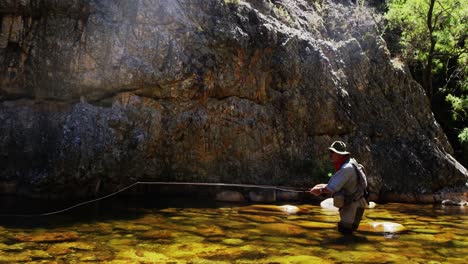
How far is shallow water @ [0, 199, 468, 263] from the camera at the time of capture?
565 cm

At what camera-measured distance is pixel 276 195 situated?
11320 mm

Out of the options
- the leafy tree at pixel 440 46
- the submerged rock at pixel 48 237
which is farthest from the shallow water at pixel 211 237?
the leafy tree at pixel 440 46

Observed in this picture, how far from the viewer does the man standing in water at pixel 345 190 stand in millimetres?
6918

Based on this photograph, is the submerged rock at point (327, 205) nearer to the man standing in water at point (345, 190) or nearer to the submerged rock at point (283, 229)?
the submerged rock at point (283, 229)

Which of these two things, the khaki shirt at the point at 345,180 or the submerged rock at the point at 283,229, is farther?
the submerged rock at the point at 283,229

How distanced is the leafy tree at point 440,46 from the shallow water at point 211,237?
10.2m

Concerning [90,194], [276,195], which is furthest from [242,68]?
[90,194]

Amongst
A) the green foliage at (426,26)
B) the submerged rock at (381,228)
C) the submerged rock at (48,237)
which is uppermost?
the green foliage at (426,26)

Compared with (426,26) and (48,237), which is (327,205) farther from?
(426,26)

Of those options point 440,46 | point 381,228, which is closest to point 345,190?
point 381,228

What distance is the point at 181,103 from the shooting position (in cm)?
1095

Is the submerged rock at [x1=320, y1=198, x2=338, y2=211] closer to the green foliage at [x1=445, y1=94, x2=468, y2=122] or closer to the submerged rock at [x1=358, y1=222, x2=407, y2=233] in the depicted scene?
the submerged rock at [x1=358, y1=222, x2=407, y2=233]

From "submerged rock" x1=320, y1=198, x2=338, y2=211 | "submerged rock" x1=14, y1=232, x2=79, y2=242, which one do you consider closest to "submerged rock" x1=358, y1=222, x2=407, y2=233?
"submerged rock" x1=320, y1=198, x2=338, y2=211

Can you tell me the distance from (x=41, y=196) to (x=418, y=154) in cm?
1084
